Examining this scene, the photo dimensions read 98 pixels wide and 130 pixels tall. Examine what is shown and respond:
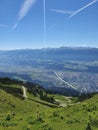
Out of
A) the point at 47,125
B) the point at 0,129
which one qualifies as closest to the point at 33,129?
the point at 47,125

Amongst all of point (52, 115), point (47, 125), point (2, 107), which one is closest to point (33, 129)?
point (47, 125)

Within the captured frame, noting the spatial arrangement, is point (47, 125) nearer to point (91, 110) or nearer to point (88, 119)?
point (88, 119)

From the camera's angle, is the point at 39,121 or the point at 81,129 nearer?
the point at 81,129

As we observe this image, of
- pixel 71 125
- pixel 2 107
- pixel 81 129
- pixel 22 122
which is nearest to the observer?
pixel 81 129

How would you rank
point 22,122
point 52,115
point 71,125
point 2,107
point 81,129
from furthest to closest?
point 2,107 < point 52,115 < point 22,122 < point 71,125 < point 81,129

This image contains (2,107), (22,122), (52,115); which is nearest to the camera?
(22,122)

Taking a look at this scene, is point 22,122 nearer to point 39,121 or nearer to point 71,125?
point 39,121

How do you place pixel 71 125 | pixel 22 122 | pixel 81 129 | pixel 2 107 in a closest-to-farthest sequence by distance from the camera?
pixel 81 129 → pixel 71 125 → pixel 22 122 → pixel 2 107

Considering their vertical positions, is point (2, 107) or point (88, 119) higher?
point (88, 119)

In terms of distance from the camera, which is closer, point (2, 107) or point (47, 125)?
point (47, 125)
